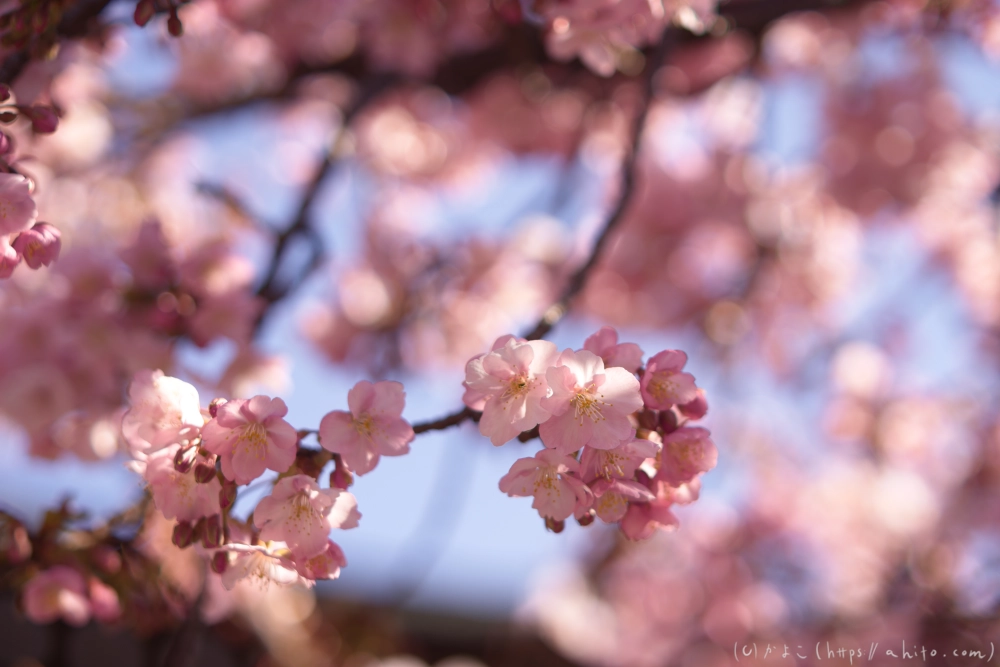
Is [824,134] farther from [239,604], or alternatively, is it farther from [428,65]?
[239,604]

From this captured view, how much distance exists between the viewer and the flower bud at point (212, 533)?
83 centimetres

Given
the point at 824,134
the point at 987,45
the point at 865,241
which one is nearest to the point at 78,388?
the point at 987,45

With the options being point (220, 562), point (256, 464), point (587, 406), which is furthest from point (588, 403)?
point (220, 562)

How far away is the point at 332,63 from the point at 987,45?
6.82 ft

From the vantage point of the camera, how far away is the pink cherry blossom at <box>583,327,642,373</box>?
33.7 inches

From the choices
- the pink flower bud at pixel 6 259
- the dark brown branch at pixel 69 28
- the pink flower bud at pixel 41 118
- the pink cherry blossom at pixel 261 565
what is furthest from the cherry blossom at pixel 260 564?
the dark brown branch at pixel 69 28

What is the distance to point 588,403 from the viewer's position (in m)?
0.78

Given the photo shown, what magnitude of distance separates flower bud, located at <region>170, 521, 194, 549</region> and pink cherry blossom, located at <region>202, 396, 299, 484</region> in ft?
0.36

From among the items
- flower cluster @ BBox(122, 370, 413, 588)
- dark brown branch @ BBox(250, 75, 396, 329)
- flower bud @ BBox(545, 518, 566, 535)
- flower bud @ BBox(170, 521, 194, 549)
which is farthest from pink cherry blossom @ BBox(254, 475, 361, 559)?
dark brown branch @ BBox(250, 75, 396, 329)

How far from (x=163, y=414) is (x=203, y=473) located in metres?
0.09

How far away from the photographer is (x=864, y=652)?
310 centimetres

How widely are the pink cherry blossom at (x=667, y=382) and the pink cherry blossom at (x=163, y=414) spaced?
515 millimetres

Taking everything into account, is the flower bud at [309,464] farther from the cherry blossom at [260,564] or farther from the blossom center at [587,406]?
the blossom center at [587,406]

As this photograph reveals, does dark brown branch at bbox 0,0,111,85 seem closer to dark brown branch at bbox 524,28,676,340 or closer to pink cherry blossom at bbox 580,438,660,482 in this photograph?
dark brown branch at bbox 524,28,676,340
